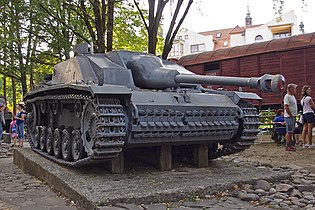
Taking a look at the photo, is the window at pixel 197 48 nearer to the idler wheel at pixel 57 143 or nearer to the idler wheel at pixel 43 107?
the idler wheel at pixel 43 107

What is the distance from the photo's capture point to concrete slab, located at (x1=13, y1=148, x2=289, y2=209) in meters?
4.45

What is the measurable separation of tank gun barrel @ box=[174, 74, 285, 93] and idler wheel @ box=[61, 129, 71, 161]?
80.1 inches

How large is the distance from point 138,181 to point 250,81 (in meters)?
1.92

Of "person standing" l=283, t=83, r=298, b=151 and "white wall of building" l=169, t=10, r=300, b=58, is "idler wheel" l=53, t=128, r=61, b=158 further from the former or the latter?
"white wall of building" l=169, t=10, r=300, b=58

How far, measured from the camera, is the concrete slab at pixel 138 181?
4.45m

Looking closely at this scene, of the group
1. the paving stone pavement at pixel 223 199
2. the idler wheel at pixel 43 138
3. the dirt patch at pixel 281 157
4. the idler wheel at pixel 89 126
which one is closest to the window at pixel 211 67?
the dirt patch at pixel 281 157

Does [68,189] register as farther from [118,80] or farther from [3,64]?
[3,64]

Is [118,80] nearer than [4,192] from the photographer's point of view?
No

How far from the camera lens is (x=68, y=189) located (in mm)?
4938

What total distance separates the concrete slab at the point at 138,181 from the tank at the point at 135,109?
0.30 meters

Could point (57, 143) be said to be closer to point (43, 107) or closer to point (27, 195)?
point (43, 107)

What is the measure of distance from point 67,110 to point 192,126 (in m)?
2.55

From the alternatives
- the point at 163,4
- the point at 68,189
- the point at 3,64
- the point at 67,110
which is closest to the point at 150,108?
the point at 68,189

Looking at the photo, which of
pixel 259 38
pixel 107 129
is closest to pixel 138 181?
pixel 107 129
